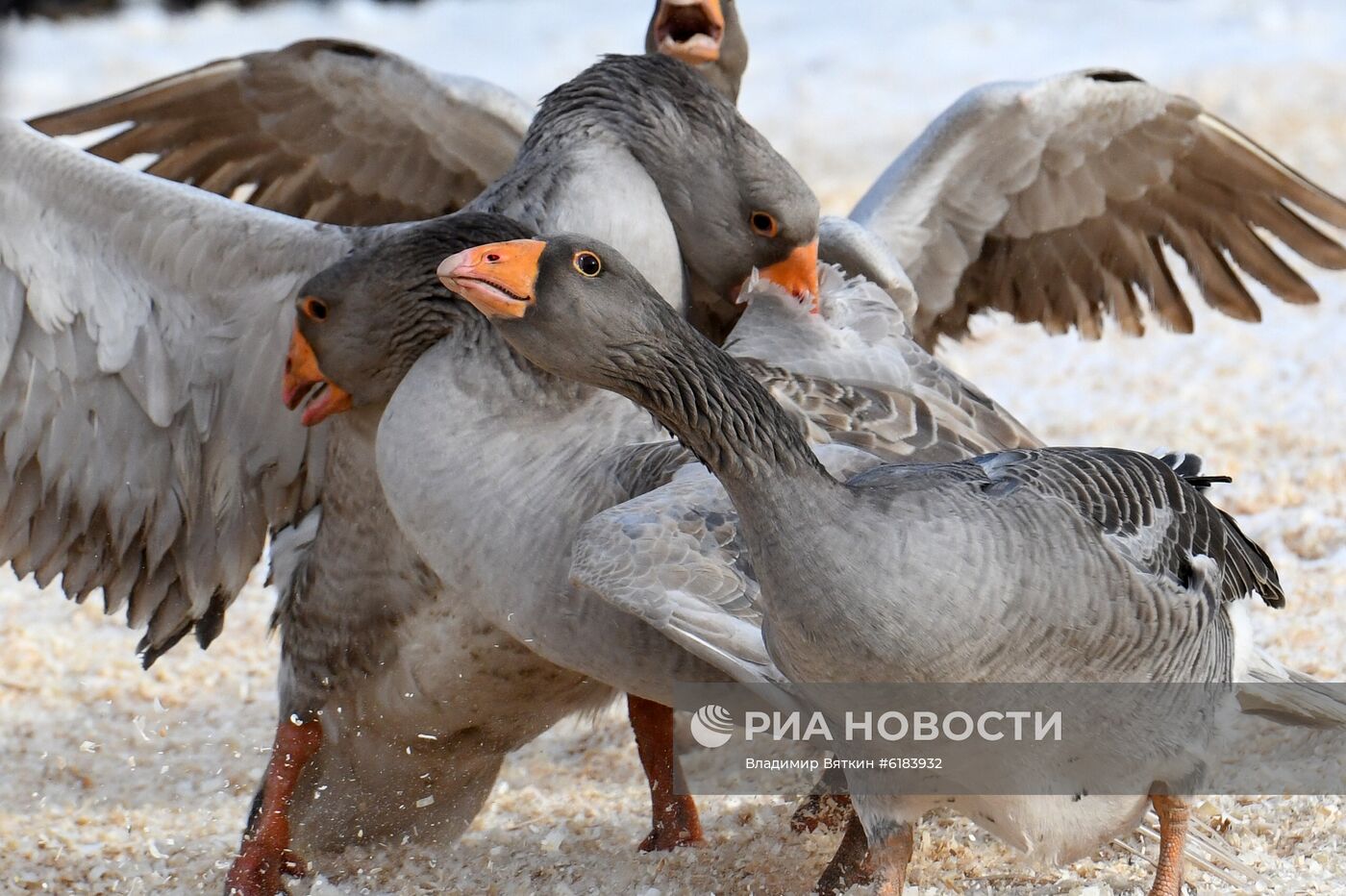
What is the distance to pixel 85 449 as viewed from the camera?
15.1ft

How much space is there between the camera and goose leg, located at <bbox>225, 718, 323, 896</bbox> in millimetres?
4445

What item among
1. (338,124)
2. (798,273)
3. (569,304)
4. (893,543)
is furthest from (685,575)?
(338,124)

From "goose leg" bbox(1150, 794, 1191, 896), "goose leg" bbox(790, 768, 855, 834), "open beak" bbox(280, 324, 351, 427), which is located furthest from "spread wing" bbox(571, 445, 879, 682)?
"goose leg" bbox(790, 768, 855, 834)

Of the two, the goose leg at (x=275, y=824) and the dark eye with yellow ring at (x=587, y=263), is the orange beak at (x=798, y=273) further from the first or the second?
the goose leg at (x=275, y=824)

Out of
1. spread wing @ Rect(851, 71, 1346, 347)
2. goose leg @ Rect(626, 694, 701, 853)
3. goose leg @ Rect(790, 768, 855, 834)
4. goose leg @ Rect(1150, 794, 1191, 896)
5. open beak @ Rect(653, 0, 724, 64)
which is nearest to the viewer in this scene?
goose leg @ Rect(1150, 794, 1191, 896)

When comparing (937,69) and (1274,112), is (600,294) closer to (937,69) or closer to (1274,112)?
(1274,112)

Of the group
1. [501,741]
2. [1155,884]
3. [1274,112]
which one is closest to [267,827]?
[501,741]

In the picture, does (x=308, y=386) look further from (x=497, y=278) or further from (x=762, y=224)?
(x=497, y=278)

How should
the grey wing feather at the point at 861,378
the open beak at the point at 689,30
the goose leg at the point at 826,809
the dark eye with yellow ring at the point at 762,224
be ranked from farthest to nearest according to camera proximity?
the open beak at the point at 689,30, the goose leg at the point at 826,809, the dark eye with yellow ring at the point at 762,224, the grey wing feather at the point at 861,378

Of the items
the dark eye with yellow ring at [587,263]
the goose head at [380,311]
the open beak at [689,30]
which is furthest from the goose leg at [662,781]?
the open beak at [689,30]

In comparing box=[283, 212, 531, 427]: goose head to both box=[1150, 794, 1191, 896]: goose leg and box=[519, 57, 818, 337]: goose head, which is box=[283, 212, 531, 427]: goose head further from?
box=[1150, 794, 1191, 896]: goose leg

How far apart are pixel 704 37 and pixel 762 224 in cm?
117

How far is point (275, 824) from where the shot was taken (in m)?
4.55

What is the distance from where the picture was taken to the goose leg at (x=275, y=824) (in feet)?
14.6
